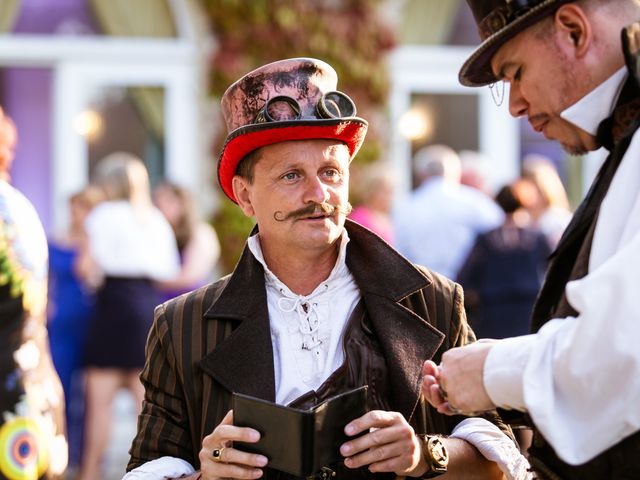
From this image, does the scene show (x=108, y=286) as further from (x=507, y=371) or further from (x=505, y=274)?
(x=507, y=371)

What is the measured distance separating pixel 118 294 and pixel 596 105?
4.90 metres

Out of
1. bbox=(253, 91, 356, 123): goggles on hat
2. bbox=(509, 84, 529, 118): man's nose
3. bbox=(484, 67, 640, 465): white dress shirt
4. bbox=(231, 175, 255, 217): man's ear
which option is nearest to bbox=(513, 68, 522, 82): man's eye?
bbox=(509, 84, 529, 118): man's nose

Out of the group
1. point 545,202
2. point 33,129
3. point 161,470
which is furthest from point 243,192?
point 33,129

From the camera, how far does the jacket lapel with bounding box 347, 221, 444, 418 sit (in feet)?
8.89

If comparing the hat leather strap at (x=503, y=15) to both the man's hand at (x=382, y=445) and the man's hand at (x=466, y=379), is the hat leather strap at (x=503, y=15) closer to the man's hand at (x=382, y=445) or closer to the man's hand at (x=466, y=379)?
the man's hand at (x=466, y=379)

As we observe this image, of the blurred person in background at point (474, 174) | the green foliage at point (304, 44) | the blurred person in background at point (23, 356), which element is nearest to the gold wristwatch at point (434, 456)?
the blurred person in background at point (23, 356)

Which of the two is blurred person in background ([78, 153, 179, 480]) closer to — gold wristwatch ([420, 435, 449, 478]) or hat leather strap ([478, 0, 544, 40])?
gold wristwatch ([420, 435, 449, 478])

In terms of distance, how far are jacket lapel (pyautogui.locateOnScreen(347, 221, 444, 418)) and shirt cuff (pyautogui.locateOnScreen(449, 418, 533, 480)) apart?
0.54 feet

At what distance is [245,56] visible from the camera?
9.23 meters

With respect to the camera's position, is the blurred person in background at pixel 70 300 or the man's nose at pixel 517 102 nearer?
the man's nose at pixel 517 102

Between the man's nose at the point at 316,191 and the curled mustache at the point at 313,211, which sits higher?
the man's nose at the point at 316,191

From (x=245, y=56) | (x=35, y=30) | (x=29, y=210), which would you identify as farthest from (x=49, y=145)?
(x=29, y=210)

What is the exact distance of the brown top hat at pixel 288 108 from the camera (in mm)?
2742

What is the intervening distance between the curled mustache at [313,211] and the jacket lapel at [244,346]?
0.20 metres
